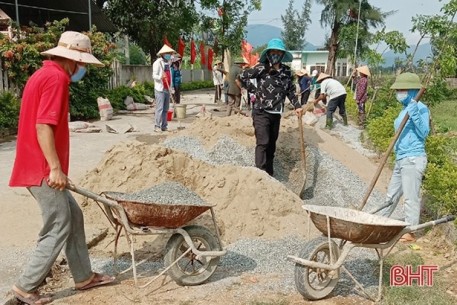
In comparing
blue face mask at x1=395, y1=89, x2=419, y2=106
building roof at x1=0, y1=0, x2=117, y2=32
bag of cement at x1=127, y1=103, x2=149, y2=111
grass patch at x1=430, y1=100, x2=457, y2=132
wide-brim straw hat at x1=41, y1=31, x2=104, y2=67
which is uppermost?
building roof at x1=0, y1=0, x2=117, y2=32

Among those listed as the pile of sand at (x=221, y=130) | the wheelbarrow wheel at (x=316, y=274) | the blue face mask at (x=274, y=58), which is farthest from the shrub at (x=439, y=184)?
the pile of sand at (x=221, y=130)

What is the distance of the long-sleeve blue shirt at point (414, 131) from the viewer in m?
4.80

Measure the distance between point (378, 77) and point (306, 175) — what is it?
37.5ft

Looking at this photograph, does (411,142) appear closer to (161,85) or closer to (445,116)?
(161,85)

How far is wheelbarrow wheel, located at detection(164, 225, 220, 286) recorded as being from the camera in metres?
3.92

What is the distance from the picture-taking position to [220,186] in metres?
5.49

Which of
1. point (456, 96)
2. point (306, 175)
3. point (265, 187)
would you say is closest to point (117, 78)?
point (306, 175)

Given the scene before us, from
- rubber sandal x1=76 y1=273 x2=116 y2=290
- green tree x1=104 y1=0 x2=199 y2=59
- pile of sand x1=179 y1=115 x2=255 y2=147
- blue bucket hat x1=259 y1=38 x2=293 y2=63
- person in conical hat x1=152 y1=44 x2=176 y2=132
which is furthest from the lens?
green tree x1=104 y1=0 x2=199 y2=59

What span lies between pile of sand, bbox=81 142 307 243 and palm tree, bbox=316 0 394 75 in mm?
33437

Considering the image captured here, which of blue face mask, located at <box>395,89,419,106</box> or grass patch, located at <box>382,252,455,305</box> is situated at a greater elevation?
blue face mask, located at <box>395,89,419,106</box>

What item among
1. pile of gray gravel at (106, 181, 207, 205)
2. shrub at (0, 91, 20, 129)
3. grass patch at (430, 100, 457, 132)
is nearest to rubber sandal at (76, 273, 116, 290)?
pile of gray gravel at (106, 181, 207, 205)

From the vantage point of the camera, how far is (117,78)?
17.7m

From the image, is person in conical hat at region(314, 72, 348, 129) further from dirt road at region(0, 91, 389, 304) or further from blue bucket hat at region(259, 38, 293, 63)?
blue bucket hat at region(259, 38, 293, 63)

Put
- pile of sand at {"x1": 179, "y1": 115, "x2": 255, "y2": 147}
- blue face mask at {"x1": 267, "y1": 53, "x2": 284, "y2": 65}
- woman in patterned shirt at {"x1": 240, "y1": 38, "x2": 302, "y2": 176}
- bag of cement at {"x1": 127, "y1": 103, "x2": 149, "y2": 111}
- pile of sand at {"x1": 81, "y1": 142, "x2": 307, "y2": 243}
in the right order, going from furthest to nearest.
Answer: bag of cement at {"x1": 127, "y1": 103, "x2": 149, "y2": 111}
pile of sand at {"x1": 179, "y1": 115, "x2": 255, "y2": 147}
woman in patterned shirt at {"x1": 240, "y1": 38, "x2": 302, "y2": 176}
blue face mask at {"x1": 267, "y1": 53, "x2": 284, "y2": 65}
pile of sand at {"x1": 81, "y1": 142, "x2": 307, "y2": 243}
